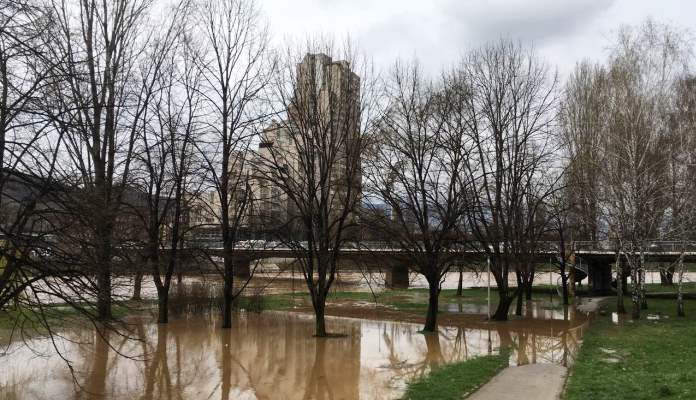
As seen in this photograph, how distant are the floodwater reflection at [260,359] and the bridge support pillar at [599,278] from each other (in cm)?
2212

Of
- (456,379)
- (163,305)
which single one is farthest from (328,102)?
(456,379)

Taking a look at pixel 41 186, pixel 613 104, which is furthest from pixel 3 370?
pixel 613 104

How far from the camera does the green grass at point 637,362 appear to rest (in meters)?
10.7

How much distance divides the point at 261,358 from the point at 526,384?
823 cm

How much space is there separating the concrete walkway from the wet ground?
1.73m

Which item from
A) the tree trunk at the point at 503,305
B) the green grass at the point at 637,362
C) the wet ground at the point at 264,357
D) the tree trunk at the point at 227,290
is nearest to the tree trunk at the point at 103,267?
the wet ground at the point at 264,357

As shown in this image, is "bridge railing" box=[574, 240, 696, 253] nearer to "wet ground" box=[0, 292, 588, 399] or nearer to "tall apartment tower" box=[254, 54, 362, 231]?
"wet ground" box=[0, 292, 588, 399]

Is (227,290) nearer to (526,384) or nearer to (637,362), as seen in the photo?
(526,384)

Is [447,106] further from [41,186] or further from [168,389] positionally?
[41,186]

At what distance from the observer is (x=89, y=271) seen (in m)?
9.69

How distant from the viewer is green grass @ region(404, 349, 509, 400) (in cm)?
1170

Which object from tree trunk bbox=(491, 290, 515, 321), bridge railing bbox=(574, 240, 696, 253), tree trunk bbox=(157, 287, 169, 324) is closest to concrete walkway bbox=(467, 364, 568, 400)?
tree trunk bbox=(491, 290, 515, 321)

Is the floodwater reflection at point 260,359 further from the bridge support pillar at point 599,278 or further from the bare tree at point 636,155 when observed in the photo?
the bridge support pillar at point 599,278

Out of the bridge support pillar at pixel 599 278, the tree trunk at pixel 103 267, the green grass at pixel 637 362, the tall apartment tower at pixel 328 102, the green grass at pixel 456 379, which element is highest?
the tall apartment tower at pixel 328 102
